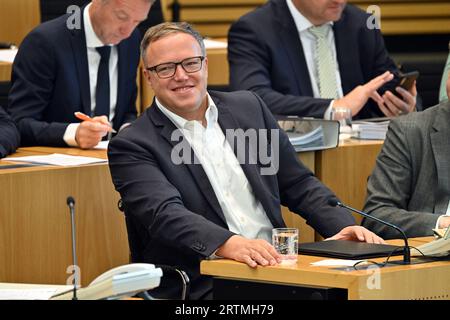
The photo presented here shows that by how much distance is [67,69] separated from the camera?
4672 mm

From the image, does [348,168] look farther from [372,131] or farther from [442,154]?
[442,154]

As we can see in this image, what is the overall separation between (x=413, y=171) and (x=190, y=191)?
82cm

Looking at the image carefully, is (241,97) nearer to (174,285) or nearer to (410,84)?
(174,285)

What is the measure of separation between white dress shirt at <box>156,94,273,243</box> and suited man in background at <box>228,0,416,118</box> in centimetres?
169

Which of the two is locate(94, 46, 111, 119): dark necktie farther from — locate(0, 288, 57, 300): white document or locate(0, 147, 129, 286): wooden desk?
locate(0, 288, 57, 300): white document

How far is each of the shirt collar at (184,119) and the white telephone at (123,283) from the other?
109cm

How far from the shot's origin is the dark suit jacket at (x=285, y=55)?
17.3 feet

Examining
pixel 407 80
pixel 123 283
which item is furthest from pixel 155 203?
pixel 407 80

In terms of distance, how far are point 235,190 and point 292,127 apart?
0.99 m

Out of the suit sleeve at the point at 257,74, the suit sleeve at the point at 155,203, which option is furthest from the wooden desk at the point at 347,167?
the suit sleeve at the point at 155,203

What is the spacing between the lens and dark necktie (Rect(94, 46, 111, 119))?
190 inches

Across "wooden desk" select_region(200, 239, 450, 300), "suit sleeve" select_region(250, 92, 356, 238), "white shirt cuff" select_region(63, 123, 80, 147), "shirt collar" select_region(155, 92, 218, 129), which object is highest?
"shirt collar" select_region(155, 92, 218, 129)

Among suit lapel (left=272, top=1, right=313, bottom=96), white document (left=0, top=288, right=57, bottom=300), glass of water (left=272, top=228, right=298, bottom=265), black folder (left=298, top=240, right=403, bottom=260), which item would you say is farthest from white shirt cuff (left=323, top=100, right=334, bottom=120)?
white document (left=0, top=288, right=57, bottom=300)

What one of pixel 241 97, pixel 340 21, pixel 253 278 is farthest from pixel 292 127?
pixel 253 278
